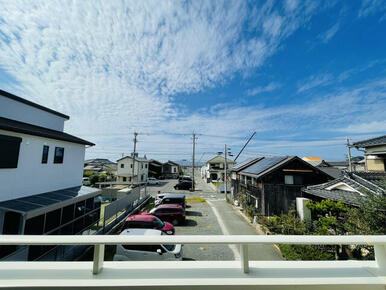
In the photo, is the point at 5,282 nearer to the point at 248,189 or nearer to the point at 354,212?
the point at 354,212

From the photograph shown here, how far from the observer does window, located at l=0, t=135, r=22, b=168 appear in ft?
21.9

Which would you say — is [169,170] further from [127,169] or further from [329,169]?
[329,169]

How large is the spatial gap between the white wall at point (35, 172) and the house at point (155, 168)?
120 ft

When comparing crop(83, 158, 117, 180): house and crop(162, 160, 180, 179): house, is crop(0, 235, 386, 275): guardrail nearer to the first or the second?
crop(83, 158, 117, 180): house

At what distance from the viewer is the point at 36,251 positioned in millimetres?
6918

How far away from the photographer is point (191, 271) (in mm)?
1456

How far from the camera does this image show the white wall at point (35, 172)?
23.0ft

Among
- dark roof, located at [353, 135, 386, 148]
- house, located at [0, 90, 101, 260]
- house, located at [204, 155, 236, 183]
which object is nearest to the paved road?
house, located at [0, 90, 101, 260]

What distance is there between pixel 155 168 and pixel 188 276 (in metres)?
48.7

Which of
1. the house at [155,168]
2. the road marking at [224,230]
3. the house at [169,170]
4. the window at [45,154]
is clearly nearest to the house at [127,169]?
the house at [155,168]

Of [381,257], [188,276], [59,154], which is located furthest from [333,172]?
[59,154]

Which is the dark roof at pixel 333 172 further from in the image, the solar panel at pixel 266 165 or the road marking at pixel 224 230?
the road marking at pixel 224 230

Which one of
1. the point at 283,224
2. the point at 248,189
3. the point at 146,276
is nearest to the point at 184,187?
the point at 248,189

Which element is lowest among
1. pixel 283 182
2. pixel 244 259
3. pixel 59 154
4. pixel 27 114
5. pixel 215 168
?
pixel 283 182
